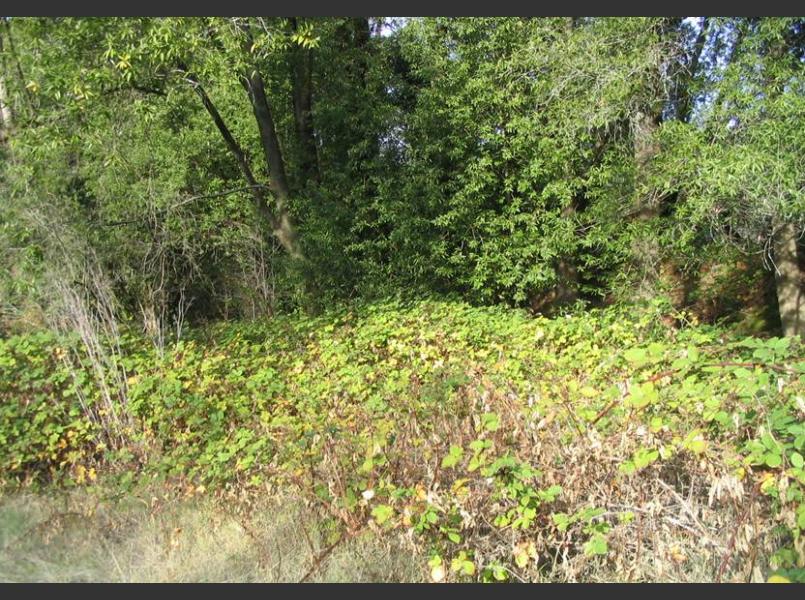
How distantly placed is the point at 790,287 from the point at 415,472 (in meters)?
8.29

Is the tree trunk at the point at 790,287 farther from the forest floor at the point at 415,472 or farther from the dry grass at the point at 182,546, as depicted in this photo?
the dry grass at the point at 182,546

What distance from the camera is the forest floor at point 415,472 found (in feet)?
10.6

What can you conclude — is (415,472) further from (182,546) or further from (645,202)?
(645,202)

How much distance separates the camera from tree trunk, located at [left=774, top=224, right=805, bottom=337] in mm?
9484

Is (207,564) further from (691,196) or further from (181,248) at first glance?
(181,248)

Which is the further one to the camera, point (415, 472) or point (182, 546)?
point (182, 546)

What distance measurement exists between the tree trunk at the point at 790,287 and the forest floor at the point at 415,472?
15.5 feet

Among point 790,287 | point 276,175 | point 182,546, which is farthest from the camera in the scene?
point 276,175

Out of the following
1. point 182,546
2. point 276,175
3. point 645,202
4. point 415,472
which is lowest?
point 182,546

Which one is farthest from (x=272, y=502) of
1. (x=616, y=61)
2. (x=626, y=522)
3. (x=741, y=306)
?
(x=741, y=306)

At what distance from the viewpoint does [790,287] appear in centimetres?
991

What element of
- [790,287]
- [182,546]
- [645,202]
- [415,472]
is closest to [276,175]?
[645,202]

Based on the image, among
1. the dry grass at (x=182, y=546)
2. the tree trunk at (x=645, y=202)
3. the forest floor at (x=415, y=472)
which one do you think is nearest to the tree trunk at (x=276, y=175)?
the tree trunk at (x=645, y=202)

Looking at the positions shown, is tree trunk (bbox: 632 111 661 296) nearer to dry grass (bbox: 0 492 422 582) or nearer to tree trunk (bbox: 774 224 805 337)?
tree trunk (bbox: 774 224 805 337)
